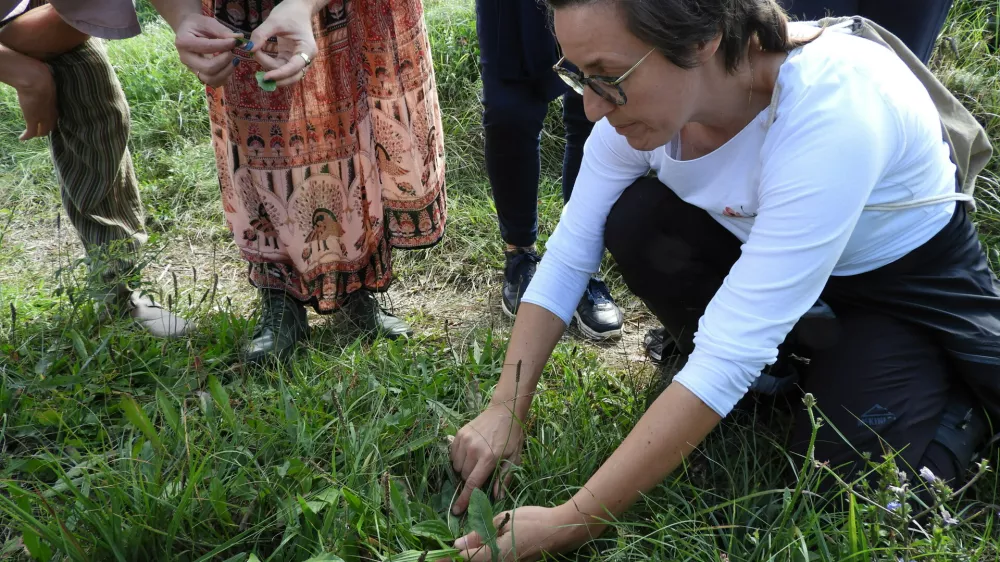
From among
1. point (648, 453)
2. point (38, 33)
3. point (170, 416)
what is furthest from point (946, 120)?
point (38, 33)

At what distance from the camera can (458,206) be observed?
3521 mm

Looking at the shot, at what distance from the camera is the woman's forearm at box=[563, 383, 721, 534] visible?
1.53 meters

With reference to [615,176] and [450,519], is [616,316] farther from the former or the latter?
[450,519]

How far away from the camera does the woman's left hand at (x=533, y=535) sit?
5.08ft

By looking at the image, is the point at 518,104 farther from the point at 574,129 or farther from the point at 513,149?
the point at 574,129

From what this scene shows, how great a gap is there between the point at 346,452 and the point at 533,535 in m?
0.48

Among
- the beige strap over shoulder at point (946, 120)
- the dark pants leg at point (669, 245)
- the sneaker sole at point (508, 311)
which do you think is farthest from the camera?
the sneaker sole at point (508, 311)

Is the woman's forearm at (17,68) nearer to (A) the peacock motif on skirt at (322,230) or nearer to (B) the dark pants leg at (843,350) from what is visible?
(A) the peacock motif on skirt at (322,230)

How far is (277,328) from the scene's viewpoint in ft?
8.15

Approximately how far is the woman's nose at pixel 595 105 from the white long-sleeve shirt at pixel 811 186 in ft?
0.95

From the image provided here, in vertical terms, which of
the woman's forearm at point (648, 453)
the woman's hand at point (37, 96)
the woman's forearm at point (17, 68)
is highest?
the woman's forearm at point (17, 68)

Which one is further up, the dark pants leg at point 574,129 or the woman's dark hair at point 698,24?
the woman's dark hair at point 698,24

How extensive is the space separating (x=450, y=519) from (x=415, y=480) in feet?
0.63

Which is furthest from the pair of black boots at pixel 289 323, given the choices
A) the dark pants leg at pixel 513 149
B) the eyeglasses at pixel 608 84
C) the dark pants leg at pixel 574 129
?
the eyeglasses at pixel 608 84
